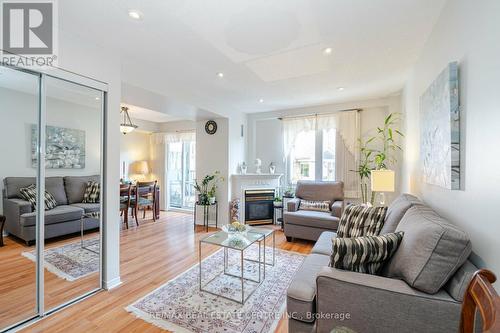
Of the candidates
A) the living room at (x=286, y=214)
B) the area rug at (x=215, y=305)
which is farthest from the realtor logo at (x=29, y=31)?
the area rug at (x=215, y=305)

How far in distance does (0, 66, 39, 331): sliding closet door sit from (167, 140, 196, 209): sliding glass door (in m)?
4.29

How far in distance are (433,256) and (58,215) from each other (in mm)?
2937

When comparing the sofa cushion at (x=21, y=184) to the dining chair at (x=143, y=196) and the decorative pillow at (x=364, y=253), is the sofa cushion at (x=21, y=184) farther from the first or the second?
the dining chair at (x=143, y=196)

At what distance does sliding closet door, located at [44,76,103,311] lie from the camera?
6.50ft

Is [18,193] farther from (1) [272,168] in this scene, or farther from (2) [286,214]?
(1) [272,168]

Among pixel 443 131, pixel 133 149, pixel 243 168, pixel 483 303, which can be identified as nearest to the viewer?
pixel 483 303

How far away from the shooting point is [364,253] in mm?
1406

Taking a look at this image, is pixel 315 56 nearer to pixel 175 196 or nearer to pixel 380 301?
pixel 380 301

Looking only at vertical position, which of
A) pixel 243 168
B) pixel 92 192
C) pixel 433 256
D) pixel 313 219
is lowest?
pixel 313 219

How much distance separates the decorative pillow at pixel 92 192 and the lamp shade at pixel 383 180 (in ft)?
10.8

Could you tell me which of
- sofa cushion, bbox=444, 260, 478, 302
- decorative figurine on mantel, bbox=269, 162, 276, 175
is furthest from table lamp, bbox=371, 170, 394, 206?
decorative figurine on mantel, bbox=269, 162, 276, 175

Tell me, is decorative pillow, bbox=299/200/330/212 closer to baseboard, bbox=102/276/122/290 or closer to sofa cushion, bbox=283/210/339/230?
sofa cushion, bbox=283/210/339/230

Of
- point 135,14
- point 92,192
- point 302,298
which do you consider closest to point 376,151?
point 302,298

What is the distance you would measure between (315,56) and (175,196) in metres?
5.26
